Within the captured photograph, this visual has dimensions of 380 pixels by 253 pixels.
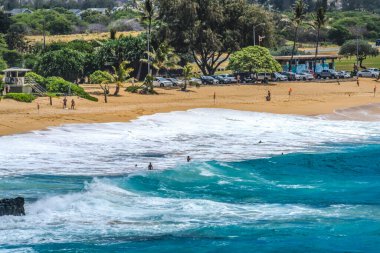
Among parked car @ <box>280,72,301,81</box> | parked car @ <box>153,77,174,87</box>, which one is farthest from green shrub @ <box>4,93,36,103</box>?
parked car @ <box>280,72,301,81</box>

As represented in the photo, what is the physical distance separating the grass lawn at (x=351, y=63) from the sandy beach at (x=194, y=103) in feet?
61.3

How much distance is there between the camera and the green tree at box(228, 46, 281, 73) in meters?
79.9

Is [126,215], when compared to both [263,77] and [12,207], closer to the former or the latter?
[12,207]

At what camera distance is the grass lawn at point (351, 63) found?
104762mm

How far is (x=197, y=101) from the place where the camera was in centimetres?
6544

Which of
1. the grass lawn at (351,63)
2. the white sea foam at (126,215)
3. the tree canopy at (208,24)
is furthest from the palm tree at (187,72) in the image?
the white sea foam at (126,215)

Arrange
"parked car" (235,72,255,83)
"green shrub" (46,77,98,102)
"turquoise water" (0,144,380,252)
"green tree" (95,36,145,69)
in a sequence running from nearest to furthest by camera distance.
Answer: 1. "turquoise water" (0,144,380,252)
2. "green shrub" (46,77,98,102)
3. "green tree" (95,36,145,69)
4. "parked car" (235,72,255,83)

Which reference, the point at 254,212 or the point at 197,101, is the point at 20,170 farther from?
the point at 197,101

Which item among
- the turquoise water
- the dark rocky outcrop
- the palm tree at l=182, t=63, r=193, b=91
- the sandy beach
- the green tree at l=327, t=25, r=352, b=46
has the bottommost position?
the turquoise water

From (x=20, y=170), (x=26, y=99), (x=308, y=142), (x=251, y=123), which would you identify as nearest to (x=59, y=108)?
(x=26, y=99)

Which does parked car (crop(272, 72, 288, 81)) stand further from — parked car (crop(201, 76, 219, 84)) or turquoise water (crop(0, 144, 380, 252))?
turquoise water (crop(0, 144, 380, 252))

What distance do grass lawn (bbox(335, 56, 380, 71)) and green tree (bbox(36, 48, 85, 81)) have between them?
130 feet

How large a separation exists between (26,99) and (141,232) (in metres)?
34.6

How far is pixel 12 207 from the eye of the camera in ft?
84.7
